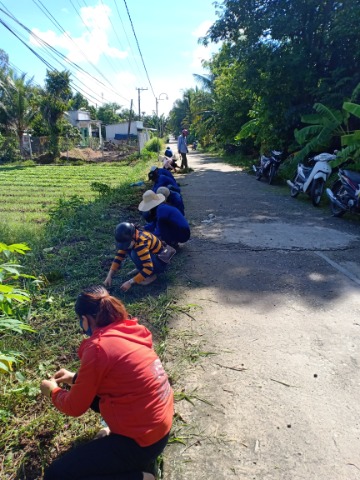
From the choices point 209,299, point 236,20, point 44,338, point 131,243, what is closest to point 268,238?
point 209,299

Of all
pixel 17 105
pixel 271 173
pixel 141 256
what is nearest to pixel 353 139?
pixel 271 173

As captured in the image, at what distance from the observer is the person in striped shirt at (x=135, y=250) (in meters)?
3.69

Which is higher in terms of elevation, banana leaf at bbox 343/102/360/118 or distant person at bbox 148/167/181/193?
banana leaf at bbox 343/102/360/118

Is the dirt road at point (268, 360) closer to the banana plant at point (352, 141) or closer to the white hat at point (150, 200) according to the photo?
the white hat at point (150, 200)

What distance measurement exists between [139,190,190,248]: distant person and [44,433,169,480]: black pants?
3234 mm

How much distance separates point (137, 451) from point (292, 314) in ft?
7.19

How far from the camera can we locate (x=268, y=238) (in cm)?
605

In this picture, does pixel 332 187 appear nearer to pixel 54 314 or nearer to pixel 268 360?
pixel 268 360

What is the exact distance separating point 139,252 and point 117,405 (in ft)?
6.99

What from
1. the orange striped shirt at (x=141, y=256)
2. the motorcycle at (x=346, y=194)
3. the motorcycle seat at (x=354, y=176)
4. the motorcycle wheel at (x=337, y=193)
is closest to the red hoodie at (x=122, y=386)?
the orange striped shirt at (x=141, y=256)

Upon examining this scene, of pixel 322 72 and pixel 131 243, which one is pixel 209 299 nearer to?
pixel 131 243

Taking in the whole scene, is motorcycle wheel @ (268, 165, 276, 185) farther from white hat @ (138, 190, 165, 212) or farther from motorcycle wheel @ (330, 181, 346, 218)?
white hat @ (138, 190, 165, 212)

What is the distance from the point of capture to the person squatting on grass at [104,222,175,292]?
3.70 metres

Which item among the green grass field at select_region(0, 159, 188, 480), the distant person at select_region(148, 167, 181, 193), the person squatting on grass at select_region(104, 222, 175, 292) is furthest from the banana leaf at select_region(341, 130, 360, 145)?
the person squatting on grass at select_region(104, 222, 175, 292)
